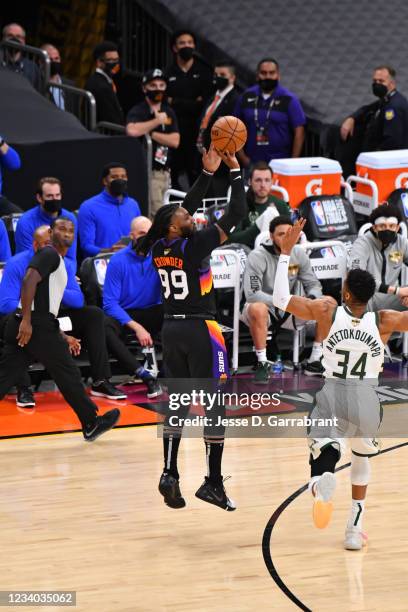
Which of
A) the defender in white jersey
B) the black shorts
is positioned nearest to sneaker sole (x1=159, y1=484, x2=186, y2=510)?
the black shorts

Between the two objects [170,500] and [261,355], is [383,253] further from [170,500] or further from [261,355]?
[170,500]

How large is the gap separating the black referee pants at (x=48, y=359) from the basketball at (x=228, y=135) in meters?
2.14

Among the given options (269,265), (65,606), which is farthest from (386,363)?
(65,606)

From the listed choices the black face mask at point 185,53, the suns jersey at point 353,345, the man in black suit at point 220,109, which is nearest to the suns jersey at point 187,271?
the suns jersey at point 353,345

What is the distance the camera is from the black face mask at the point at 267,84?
1451cm

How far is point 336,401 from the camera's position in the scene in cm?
795

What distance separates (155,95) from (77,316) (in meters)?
3.60

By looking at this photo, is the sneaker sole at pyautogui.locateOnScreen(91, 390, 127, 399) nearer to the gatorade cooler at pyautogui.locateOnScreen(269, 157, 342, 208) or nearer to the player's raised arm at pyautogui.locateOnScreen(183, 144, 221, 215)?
the player's raised arm at pyautogui.locateOnScreen(183, 144, 221, 215)

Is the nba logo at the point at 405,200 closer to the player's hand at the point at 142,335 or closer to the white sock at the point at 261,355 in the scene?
the white sock at the point at 261,355

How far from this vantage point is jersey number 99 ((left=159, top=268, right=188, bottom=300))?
8.44 meters

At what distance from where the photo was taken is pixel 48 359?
9.99 metres

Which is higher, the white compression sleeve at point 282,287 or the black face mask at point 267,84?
the black face mask at point 267,84

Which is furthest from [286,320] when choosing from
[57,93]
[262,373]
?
[57,93]

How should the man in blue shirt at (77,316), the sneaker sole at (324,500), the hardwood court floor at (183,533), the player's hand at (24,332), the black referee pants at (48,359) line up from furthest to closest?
the man in blue shirt at (77,316), the black referee pants at (48,359), the player's hand at (24,332), the sneaker sole at (324,500), the hardwood court floor at (183,533)
